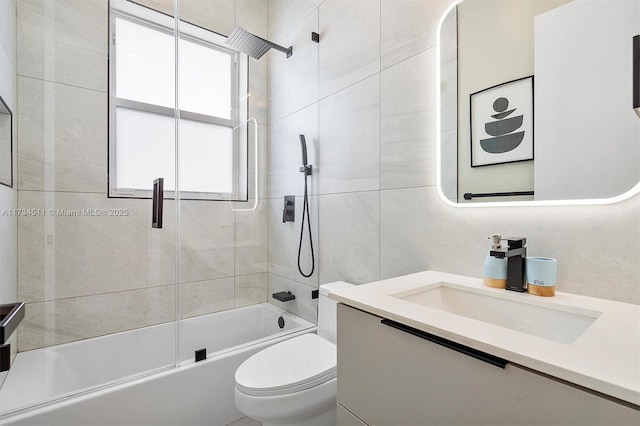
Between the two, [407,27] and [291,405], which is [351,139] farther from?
[291,405]

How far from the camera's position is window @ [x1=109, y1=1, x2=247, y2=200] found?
6.42 ft

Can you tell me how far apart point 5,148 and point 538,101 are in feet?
7.64

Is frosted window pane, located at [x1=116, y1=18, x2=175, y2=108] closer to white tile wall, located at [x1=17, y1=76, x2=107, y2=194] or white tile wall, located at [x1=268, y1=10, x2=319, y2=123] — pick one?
white tile wall, located at [x1=17, y1=76, x2=107, y2=194]

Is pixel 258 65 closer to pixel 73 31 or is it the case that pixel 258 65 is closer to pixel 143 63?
pixel 143 63

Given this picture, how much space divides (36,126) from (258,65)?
139 cm

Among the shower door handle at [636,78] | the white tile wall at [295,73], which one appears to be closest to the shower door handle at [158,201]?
the white tile wall at [295,73]

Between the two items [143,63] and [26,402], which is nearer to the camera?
[26,402]

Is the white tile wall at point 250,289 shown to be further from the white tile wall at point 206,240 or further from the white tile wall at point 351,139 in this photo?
the white tile wall at point 351,139

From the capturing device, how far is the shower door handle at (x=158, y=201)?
1.87 metres

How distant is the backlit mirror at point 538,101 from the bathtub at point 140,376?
5.03 feet

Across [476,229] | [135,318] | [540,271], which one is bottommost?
[135,318]

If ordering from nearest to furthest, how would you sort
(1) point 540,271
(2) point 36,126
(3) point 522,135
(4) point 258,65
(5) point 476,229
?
1. (1) point 540,271
2. (3) point 522,135
3. (5) point 476,229
4. (2) point 36,126
5. (4) point 258,65

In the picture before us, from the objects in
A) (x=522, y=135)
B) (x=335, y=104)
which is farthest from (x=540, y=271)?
(x=335, y=104)

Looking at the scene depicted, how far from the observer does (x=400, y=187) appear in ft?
5.05
